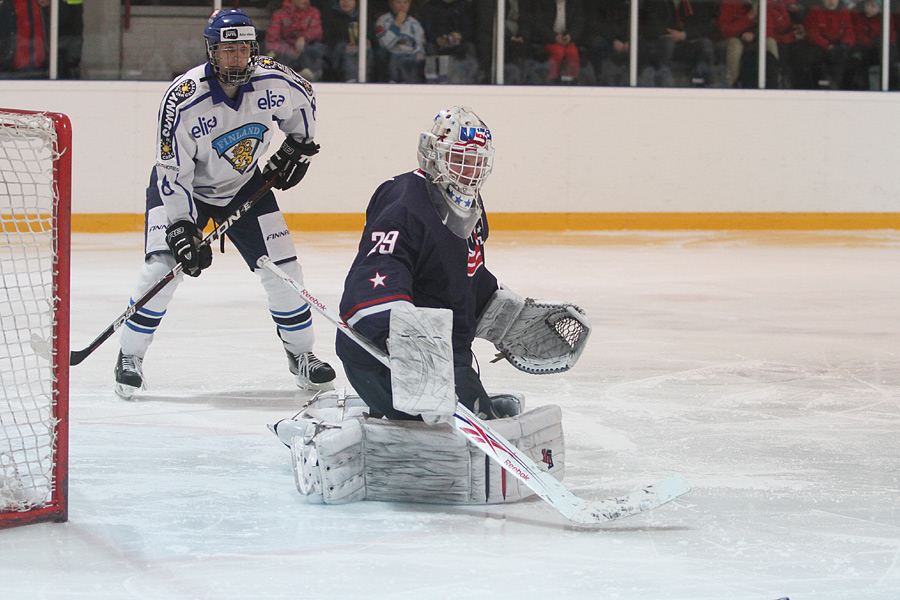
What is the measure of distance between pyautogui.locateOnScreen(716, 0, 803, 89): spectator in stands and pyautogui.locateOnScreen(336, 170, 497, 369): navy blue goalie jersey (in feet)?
21.0

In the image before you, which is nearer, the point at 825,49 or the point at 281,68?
the point at 281,68

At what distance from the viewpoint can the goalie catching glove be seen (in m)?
2.52

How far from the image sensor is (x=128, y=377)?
3203mm

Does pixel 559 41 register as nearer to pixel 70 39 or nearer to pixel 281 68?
pixel 70 39

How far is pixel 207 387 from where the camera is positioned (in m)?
3.34

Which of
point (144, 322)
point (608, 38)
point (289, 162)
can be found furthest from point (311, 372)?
point (608, 38)

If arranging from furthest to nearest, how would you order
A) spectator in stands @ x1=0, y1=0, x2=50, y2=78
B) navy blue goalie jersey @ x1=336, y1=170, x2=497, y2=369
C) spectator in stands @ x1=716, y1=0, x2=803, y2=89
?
spectator in stands @ x1=716, y1=0, x2=803, y2=89 → spectator in stands @ x1=0, y1=0, x2=50, y2=78 → navy blue goalie jersey @ x1=336, y1=170, x2=497, y2=369

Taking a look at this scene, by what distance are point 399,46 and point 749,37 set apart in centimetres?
257

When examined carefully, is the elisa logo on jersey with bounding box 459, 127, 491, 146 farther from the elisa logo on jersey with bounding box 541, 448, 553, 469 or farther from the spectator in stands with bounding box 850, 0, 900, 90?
the spectator in stands with bounding box 850, 0, 900, 90

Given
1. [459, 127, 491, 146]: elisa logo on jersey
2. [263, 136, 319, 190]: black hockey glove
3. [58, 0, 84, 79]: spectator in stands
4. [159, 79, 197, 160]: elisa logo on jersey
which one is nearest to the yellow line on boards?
[58, 0, 84, 79]: spectator in stands

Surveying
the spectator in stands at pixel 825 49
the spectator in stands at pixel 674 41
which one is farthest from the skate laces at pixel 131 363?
the spectator in stands at pixel 825 49

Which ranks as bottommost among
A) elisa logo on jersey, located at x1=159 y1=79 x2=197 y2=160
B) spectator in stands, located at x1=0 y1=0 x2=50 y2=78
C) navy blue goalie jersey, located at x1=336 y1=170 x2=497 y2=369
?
navy blue goalie jersey, located at x1=336 y1=170 x2=497 y2=369

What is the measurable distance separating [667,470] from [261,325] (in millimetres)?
2277

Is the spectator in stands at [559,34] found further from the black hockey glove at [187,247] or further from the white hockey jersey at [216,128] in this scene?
the black hockey glove at [187,247]
